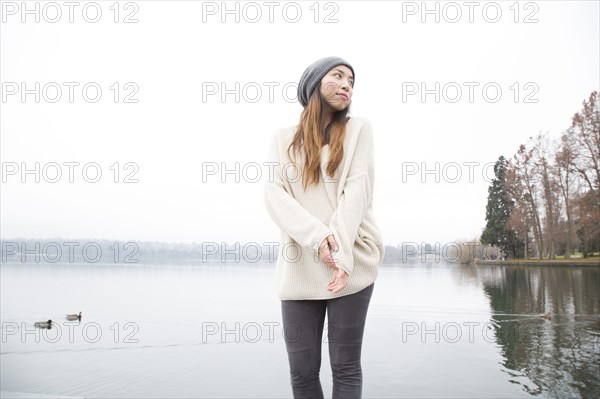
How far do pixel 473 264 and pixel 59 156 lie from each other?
40250 mm

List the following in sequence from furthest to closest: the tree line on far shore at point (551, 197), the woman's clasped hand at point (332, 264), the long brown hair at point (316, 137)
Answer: the tree line on far shore at point (551, 197) < the long brown hair at point (316, 137) < the woman's clasped hand at point (332, 264)

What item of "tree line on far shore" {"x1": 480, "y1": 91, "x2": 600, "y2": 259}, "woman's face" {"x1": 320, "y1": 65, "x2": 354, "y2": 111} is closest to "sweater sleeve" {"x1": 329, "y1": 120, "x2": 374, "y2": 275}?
"woman's face" {"x1": 320, "y1": 65, "x2": 354, "y2": 111}

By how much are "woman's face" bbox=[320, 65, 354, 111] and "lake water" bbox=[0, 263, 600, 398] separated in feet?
7.52

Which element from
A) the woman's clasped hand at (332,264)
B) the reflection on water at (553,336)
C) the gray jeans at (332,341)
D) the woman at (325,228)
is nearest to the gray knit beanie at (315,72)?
the woman at (325,228)

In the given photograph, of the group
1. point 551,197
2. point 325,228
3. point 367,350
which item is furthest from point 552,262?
point 325,228

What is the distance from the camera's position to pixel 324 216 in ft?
4.39

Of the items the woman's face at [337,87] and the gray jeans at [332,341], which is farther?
the woman's face at [337,87]

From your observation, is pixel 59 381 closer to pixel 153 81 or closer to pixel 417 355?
pixel 417 355

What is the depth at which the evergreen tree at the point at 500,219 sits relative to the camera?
33522 millimetres

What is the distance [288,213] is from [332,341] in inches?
15.6

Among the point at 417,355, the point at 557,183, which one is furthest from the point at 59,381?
the point at 557,183

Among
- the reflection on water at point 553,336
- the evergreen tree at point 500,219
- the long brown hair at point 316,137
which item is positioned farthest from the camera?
the evergreen tree at point 500,219

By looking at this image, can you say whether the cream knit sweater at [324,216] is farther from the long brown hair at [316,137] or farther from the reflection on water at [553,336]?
the reflection on water at [553,336]

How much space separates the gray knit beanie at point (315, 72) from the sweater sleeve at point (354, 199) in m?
0.20
